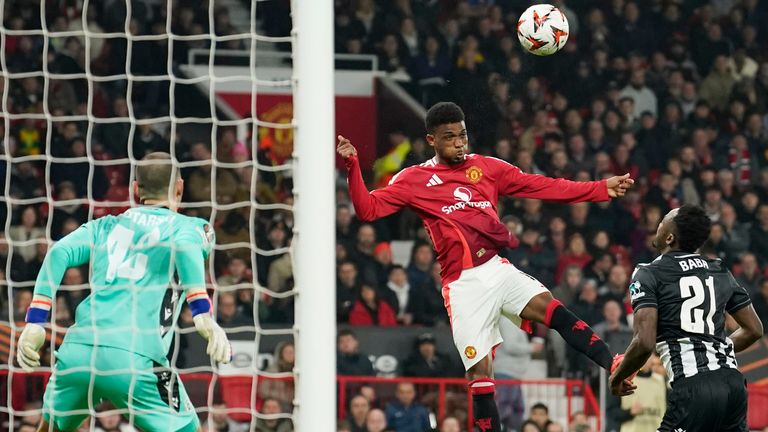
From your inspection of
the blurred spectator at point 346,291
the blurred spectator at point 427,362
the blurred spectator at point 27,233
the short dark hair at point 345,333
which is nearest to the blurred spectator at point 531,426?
the blurred spectator at point 427,362

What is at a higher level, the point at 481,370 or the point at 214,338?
the point at 214,338

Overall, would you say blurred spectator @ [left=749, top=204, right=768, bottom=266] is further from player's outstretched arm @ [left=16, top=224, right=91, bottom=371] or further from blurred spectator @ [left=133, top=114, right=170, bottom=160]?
player's outstretched arm @ [left=16, top=224, right=91, bottom=371]

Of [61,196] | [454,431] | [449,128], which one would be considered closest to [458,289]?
[449,128]

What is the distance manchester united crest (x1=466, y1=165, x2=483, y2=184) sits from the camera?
7.76 meters

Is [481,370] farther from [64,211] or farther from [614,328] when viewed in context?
[64,211]

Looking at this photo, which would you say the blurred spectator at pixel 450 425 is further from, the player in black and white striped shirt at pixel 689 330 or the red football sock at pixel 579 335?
the player in black and white striped shirt at pixel 689 330

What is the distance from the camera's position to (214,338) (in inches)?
249

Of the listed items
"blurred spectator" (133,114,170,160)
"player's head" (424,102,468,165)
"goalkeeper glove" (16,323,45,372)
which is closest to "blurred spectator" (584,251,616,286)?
"blurred spectator" (133,114,170,160)

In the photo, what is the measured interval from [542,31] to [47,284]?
329 centimetres

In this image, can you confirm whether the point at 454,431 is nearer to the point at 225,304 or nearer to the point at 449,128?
the point at 225,304

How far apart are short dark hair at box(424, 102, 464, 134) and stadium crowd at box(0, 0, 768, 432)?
377cm

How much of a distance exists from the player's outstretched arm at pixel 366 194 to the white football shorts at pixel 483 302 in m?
0.55

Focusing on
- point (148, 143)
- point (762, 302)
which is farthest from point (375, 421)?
point (762, 302)

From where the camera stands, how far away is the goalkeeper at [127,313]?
21.4ft
